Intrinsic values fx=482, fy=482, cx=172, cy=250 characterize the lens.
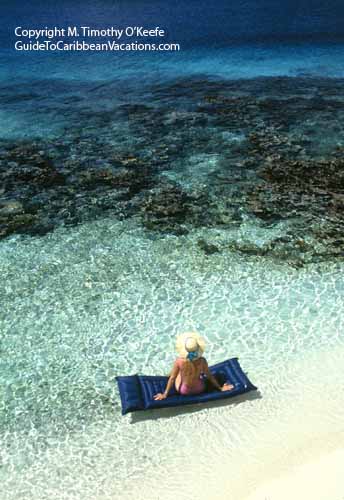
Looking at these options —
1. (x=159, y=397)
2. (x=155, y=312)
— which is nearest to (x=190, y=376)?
(x=159, y=397)

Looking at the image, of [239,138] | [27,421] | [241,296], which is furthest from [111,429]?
[239,138]

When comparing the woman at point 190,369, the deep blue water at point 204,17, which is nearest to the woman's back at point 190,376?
the woman at point 190,369

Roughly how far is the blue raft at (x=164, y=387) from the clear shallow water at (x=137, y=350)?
0.33 meters

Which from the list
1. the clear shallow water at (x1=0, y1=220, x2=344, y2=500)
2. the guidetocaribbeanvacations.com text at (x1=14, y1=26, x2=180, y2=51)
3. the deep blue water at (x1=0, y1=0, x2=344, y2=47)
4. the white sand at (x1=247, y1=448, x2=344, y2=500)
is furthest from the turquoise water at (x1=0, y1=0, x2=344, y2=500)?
the deep blue water at (x1=0, y1=0, x2=344, y2=47)

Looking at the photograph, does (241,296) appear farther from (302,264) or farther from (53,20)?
(53,20)

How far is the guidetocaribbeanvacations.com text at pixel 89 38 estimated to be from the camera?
1371 inches

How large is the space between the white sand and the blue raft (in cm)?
150

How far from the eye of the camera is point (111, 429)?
305 inches

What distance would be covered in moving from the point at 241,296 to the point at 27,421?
5003 mm

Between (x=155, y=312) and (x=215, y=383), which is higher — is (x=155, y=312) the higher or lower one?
the lower one

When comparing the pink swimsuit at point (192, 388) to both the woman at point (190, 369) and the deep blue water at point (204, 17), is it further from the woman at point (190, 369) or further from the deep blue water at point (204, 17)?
the deep blue water at point (204, 17)

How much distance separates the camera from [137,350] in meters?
9.37

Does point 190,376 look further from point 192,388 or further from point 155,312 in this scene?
point 155,312

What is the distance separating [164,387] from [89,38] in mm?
35239
